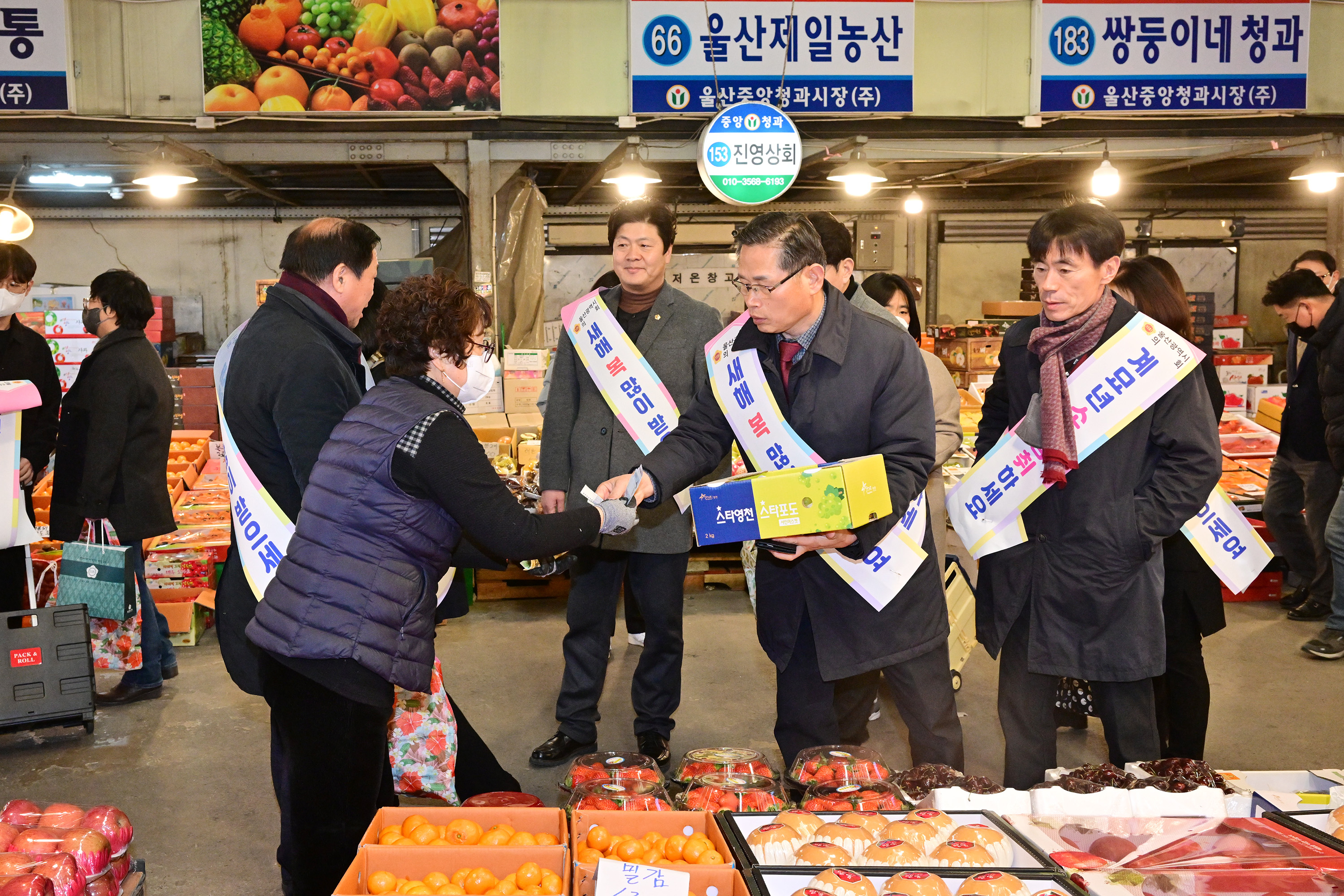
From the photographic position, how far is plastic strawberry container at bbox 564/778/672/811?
7.55 ft

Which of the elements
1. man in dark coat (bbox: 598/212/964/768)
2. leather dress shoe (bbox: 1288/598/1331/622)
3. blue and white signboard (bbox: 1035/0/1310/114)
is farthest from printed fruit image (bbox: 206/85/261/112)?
leather dress shoe (bbox: 1288/598/1331/622)

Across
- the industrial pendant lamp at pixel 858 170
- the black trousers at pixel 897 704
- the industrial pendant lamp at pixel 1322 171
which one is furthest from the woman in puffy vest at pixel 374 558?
the industrial pendant lamp at pixel 1322 171

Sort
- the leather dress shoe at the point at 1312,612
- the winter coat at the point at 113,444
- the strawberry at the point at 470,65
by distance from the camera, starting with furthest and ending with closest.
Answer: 1. the strawberry at the point at 470,65
2. the leather dress shoe at the point at 1312,612
3. the winter coat at the point at 113,444

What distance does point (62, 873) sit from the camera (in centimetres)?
196

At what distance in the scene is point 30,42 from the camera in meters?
7.92

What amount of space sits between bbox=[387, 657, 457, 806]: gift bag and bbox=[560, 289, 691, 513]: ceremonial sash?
114 cm

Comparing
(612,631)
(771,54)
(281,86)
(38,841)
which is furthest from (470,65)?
(38,841)

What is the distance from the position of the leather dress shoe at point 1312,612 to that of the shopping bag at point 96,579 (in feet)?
18.9

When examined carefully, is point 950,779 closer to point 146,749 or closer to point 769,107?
point 146,749

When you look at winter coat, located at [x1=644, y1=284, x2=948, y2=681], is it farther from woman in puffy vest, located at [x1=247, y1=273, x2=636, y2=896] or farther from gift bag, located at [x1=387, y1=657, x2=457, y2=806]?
gift bag, located at [x1=387, y1=657, x2=457, y2=806]

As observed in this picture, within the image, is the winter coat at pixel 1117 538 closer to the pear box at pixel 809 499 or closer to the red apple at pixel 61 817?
the pear box at pixel 809 499

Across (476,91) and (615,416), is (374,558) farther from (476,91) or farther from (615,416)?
(476,91)

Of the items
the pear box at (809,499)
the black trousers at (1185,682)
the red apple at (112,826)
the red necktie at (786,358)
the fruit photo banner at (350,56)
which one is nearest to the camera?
the red apple at (112,826)

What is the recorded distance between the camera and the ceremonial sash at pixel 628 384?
369 centimetres
